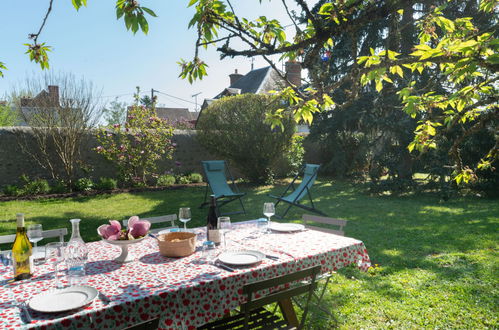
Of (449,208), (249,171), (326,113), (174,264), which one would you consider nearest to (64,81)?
(249,171)

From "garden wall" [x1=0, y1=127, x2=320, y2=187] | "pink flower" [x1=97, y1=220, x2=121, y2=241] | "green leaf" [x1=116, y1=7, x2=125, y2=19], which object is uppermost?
"green leaf" [x1=116, y1=7, x2=125, y2=19]

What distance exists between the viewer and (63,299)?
61.8 inches

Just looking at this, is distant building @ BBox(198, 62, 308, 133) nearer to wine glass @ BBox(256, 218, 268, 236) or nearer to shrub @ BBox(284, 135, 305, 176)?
shrub @ BBox(284, 135, 305, 176)

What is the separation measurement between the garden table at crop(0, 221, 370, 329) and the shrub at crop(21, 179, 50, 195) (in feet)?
26.6

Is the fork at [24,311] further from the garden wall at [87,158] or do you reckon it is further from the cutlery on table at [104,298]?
the garden wall at [87,158]

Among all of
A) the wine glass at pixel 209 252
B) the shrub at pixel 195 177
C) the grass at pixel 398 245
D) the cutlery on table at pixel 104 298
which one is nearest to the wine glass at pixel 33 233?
the cutlery on table at pixel 104 298

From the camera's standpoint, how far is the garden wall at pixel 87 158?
941cm

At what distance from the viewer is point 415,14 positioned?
1077 centimetres

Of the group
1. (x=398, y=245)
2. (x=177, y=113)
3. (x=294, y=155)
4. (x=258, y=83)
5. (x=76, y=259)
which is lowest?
(x=398, y=245)

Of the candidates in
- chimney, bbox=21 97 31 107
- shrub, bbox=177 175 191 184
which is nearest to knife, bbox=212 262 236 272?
shrub, bbox=177 175 191 184

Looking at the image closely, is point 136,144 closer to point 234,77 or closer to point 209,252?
point 209,252

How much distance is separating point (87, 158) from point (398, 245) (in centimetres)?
908

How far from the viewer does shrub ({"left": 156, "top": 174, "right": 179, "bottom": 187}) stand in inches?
431

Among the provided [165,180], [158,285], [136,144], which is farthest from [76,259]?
[165,180]
